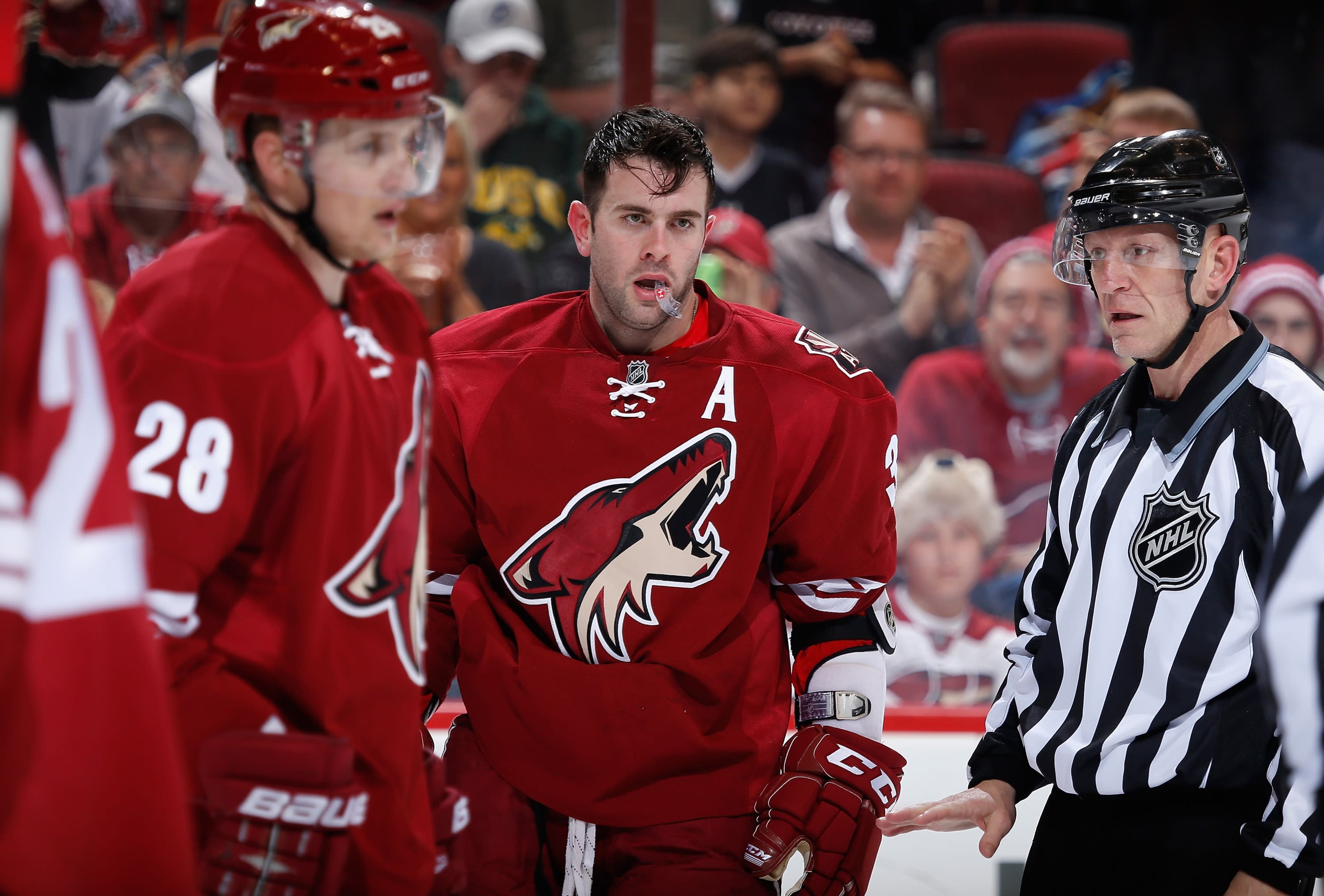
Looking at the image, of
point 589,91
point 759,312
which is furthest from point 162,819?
point 589,91

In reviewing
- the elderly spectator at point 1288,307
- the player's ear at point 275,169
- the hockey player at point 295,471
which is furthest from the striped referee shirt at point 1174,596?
the elderly spectator at point 1288,307

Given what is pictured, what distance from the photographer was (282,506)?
115 centimetres

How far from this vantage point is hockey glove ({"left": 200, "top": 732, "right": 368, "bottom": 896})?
3.65 ft

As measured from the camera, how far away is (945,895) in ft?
6.85

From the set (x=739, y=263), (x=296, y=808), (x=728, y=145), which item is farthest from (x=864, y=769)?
(x=728, y=145)

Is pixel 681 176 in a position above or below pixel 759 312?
above

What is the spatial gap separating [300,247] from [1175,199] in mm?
1032

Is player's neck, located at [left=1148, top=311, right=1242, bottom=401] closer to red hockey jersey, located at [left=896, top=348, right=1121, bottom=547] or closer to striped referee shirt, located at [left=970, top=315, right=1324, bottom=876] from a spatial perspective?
striped referee shirt, located at [left=970, top=315, right=1324, bottom=876]

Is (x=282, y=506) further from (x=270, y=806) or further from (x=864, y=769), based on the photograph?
(x=864, y=769)

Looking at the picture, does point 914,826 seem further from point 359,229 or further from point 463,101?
point 463,101

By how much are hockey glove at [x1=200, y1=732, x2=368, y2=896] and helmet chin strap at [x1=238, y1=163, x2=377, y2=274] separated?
1.46 feet

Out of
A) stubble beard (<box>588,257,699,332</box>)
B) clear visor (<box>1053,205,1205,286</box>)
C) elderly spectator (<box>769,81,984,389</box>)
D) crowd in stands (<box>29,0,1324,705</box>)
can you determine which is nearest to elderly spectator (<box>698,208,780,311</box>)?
crowd in stands (<box>29,0,1324,705</box>)

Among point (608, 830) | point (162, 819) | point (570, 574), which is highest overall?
point (162, 819)

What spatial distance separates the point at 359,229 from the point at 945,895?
1481mm
